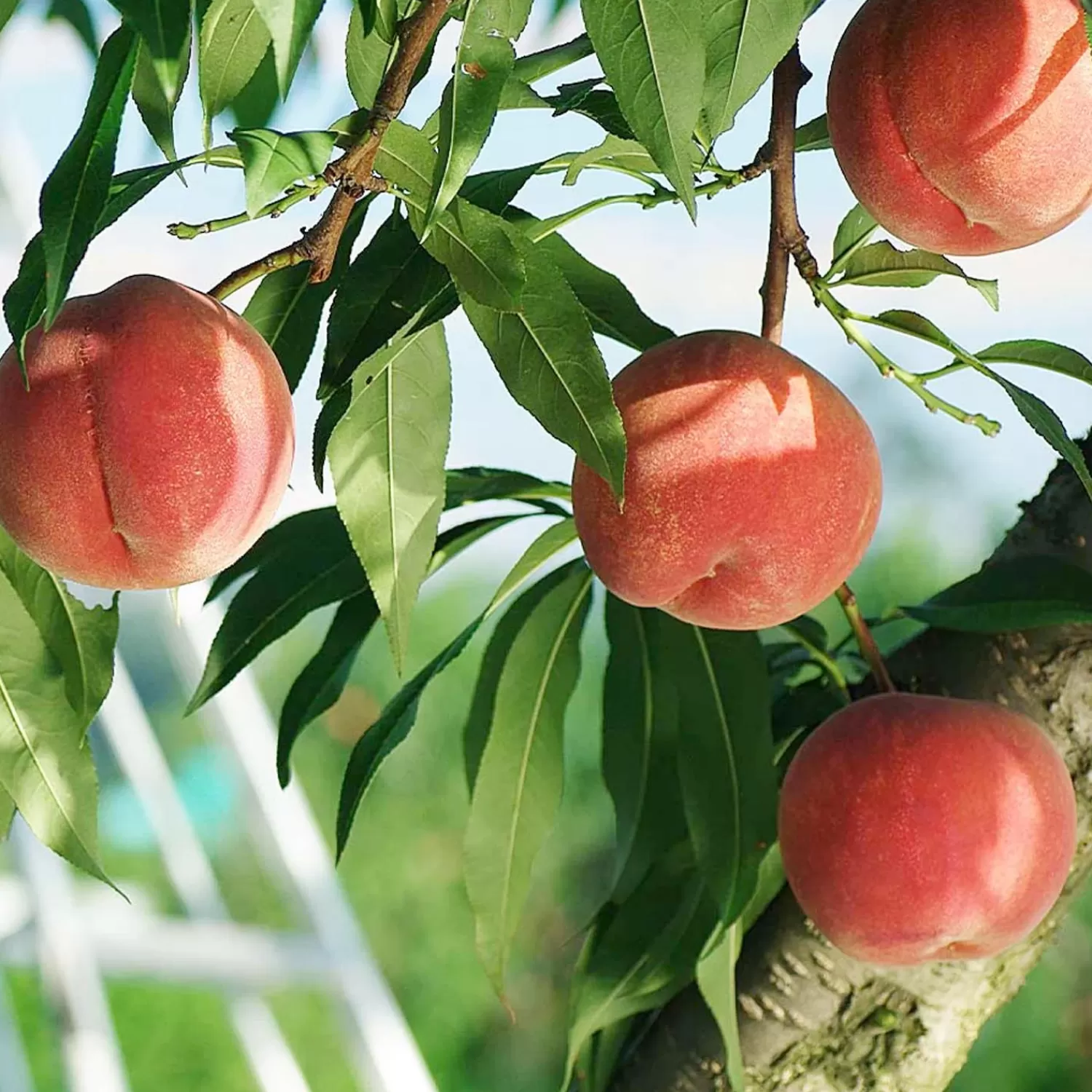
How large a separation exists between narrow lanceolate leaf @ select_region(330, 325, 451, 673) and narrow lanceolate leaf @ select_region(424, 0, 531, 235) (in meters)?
0.10

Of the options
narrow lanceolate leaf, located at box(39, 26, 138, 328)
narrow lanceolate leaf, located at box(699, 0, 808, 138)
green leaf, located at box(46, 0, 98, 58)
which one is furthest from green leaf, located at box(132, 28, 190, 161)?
green leaf, located at box(46, 0, 98, 58)

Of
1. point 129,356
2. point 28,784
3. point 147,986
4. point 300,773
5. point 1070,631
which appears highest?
point 129,356

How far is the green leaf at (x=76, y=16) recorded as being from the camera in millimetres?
928

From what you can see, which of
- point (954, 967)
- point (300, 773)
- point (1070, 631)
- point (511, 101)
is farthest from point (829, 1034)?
point (300, 773)

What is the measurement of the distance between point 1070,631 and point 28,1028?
14.8 feet

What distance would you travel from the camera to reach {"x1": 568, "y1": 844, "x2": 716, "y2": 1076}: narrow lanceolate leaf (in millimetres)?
688

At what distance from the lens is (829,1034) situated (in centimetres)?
70

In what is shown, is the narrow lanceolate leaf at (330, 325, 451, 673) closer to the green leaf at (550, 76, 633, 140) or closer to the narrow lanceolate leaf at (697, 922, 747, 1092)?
the green leaf at (550, 76, 633, 140)

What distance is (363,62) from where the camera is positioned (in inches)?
17.8

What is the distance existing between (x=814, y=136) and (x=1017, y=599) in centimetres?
22

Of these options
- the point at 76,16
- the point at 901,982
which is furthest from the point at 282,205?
the point at 76,16

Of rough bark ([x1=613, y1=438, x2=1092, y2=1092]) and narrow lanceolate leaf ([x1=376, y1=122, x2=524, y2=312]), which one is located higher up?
narrow lanceolate leaf ([x1=376, y1=122, x2=524, y2=312])

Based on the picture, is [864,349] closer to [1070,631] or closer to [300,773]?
[1070,631]

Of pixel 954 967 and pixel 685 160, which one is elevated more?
pixel 685 160
